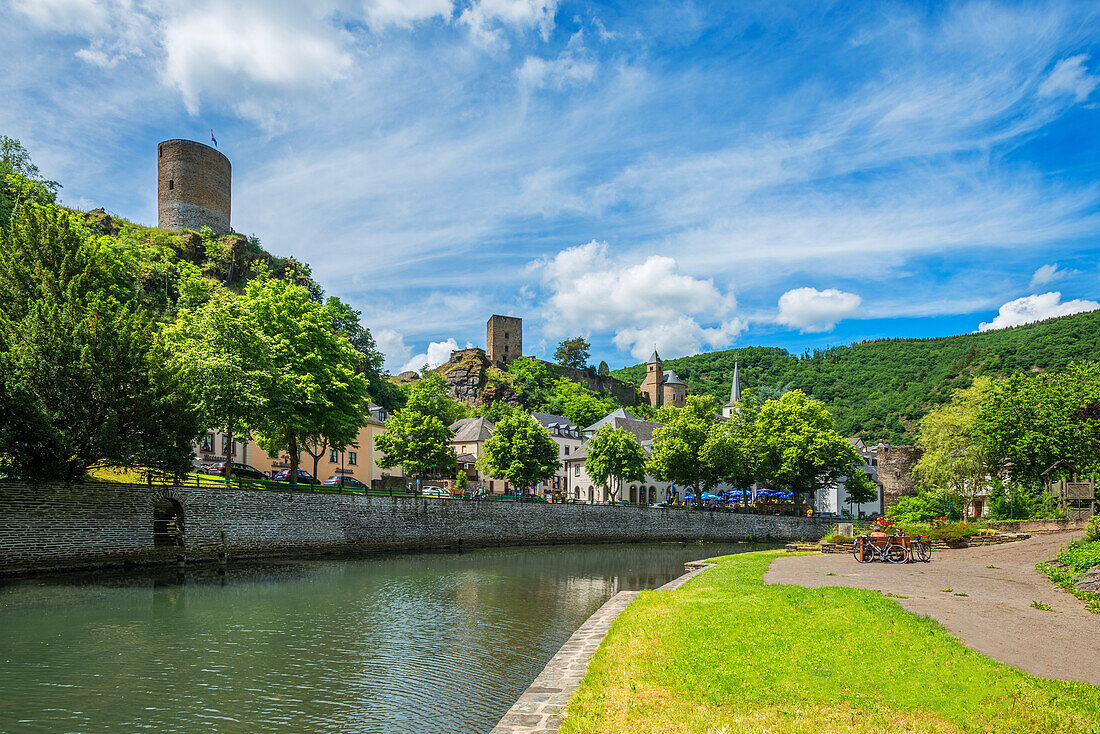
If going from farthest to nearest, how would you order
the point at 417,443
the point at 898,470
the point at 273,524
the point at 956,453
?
the point at 898,470 < the point at 417,443 < the point at 956,453 < the point at 273,524

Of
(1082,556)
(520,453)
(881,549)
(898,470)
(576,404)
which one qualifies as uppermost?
(576,404)

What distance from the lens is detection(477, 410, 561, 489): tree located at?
5628cm

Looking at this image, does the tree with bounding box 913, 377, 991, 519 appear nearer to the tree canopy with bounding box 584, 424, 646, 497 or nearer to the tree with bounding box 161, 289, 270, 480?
the tree canopy with bounding box 584, 424, 646, 497

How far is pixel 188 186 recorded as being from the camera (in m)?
75.7

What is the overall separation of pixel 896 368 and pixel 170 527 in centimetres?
13180

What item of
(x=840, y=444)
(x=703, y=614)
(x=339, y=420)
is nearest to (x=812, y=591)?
(x=703, y=614)

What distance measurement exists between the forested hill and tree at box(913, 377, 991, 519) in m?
27.5

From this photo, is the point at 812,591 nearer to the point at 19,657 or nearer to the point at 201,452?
the point at 19,657

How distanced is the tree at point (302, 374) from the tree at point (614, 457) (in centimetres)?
2645

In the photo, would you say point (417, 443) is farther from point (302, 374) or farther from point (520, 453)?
point (302, 374)

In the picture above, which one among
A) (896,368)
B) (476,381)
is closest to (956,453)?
(476,381)

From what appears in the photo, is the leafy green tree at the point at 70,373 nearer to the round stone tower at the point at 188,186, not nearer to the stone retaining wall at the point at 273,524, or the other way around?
the stone retaining wall at the point at 273,524

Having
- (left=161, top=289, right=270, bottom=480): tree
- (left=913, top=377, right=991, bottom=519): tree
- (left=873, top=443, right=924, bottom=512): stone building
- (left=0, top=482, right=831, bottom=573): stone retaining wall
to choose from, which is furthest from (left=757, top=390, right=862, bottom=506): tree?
(left=161, top=289, right=270, bottom=480): tree

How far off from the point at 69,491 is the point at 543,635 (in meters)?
20.7
